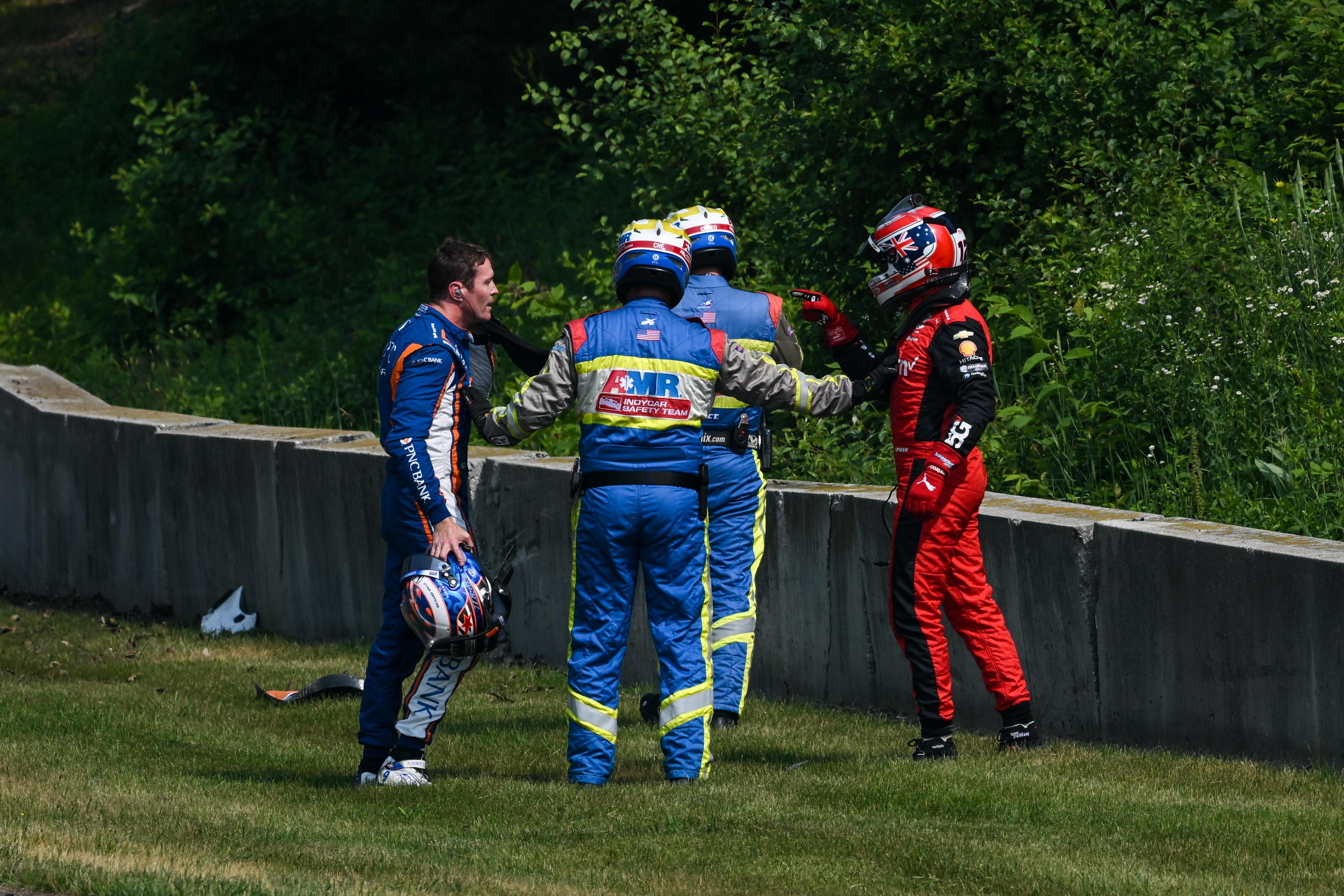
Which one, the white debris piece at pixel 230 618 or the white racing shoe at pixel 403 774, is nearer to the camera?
the white racing shoe at pixel 403 774

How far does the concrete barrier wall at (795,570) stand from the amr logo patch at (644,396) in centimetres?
163

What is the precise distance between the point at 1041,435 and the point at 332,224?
47.8 feet

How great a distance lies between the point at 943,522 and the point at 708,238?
183cm

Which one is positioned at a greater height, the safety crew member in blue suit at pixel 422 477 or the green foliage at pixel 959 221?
the green foliage at pixel 959 221

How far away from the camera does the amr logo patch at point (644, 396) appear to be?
20.8 ft

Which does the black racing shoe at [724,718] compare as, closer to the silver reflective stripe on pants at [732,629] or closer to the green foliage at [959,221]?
the silver reflective stripe on pants at [732,629]

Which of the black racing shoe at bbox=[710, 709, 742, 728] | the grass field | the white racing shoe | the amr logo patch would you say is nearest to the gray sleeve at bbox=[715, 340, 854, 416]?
the amr logo patch

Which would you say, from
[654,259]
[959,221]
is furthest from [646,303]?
Answer: [959,221]

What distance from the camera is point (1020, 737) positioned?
705 centimetres

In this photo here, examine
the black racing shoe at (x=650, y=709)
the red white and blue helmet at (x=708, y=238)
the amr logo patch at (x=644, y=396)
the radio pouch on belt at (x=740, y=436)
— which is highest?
the red white and blue helmet at (x=708, y=238)

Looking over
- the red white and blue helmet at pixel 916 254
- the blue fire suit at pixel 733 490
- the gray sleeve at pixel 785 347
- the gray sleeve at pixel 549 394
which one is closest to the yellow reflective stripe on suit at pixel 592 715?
the gray sleeve at pixel 549 394

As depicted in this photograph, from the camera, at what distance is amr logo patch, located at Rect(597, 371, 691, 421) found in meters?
6.34

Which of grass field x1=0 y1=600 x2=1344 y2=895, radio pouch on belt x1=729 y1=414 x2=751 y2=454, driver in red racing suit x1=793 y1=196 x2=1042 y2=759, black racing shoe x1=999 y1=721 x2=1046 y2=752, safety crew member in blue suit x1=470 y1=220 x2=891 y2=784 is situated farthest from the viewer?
radio pouch on belt x1=729 y1=414 x2=751 y2=454

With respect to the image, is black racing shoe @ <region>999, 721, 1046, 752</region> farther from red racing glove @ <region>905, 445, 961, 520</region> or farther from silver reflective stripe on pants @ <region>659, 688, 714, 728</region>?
silver reflective stripe on pants @ <region>659, 688, 714, 728</region>
